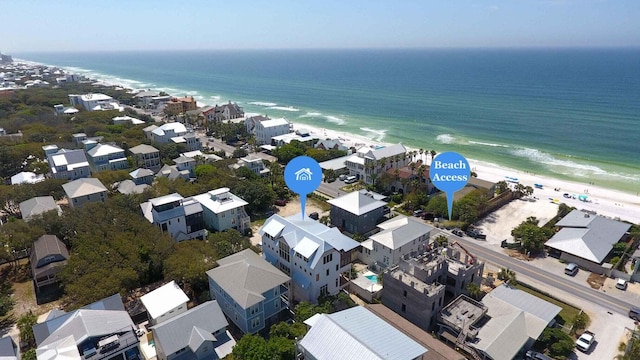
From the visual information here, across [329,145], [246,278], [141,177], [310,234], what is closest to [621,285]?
[310,234]

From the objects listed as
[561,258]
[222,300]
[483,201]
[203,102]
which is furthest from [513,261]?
[203,102]

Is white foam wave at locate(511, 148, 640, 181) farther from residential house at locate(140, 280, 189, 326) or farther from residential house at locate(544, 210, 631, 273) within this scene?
residential house at locate(140, 280, 189, 326)

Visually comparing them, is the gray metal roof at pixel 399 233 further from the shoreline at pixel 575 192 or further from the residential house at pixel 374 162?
the shoreline at pixel 575 192

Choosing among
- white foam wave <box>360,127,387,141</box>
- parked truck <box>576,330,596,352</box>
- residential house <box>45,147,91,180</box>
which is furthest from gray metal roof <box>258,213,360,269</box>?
white foam wave <box>360,127,387,141</box>

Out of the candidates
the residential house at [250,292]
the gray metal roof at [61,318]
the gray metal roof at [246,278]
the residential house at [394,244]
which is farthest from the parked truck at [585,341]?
the gray metal roof at [61,318]

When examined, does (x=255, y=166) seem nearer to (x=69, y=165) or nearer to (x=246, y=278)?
(x=69, y=165)
